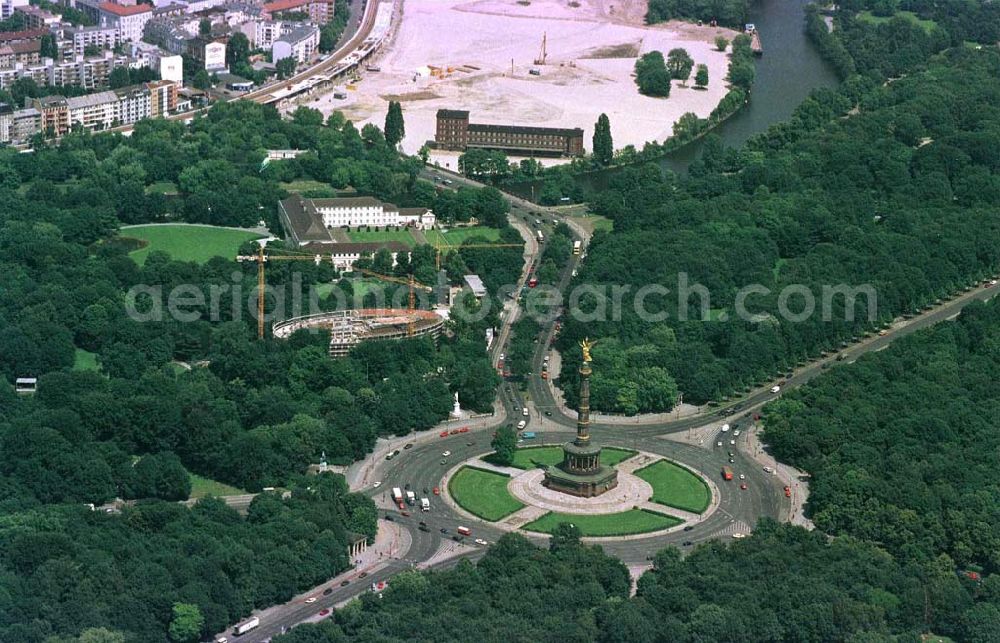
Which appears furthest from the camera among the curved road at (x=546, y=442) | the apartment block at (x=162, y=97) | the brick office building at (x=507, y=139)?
the apartment block at (x=162, y=97)

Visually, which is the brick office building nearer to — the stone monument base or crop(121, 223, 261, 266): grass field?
crop(121, 223, 261, 266): grass field

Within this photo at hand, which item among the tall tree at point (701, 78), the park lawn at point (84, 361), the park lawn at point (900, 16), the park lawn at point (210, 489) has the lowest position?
the park lawn at point (210, 489)

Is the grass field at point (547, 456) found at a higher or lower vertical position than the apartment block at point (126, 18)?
lower

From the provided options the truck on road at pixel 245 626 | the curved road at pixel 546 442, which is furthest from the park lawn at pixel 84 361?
the truck on road at pixel 245 626

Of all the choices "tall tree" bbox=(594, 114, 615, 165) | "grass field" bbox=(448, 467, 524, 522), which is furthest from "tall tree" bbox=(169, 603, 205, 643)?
"tall tree" bbox=(594, 114, 615, 165)

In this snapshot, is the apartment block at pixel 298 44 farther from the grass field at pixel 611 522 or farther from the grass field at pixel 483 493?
the grass field at pixel 611 522

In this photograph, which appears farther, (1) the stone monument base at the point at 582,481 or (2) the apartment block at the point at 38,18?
(2) the apartment block at the point at 38,18

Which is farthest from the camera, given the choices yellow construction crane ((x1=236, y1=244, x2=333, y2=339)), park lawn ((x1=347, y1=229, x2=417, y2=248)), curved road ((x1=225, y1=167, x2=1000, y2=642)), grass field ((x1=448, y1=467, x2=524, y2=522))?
park lawn ((x1=347, y1=229, x2=417, y2=248))
